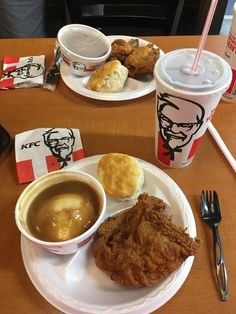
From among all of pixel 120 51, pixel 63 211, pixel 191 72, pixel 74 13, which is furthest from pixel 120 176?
pixel 74 13

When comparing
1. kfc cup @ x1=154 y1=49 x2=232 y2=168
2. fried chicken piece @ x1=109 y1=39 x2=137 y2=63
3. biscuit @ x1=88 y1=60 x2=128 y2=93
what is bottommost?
biscuit @ x1=88 y1=60 x2=128 y2=93

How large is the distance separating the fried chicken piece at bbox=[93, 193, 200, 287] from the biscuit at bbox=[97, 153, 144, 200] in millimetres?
55

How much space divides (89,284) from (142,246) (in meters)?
0.13

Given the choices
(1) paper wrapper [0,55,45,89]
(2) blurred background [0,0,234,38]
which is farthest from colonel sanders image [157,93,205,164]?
(2) blurred background [0,0,234,38]

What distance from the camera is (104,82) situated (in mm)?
1012

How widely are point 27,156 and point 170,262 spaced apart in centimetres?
47

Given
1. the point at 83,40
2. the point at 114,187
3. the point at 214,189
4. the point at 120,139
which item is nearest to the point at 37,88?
the point at 83,40

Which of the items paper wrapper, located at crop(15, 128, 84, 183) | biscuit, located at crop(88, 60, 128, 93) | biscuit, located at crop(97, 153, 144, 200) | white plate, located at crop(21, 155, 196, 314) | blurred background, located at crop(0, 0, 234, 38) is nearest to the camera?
white plate, located at crop(21, 155, 196, 314)

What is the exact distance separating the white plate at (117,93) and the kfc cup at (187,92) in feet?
0.89

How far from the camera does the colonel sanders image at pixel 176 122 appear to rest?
2.26 feet

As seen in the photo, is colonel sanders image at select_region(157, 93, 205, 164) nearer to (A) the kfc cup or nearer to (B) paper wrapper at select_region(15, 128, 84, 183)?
(A) the kfc cup

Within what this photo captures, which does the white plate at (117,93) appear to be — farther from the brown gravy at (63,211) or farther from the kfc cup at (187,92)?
the brown gravy at (63,211)

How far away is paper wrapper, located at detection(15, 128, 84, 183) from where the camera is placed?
858mm

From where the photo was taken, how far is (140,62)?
1.06 metres
